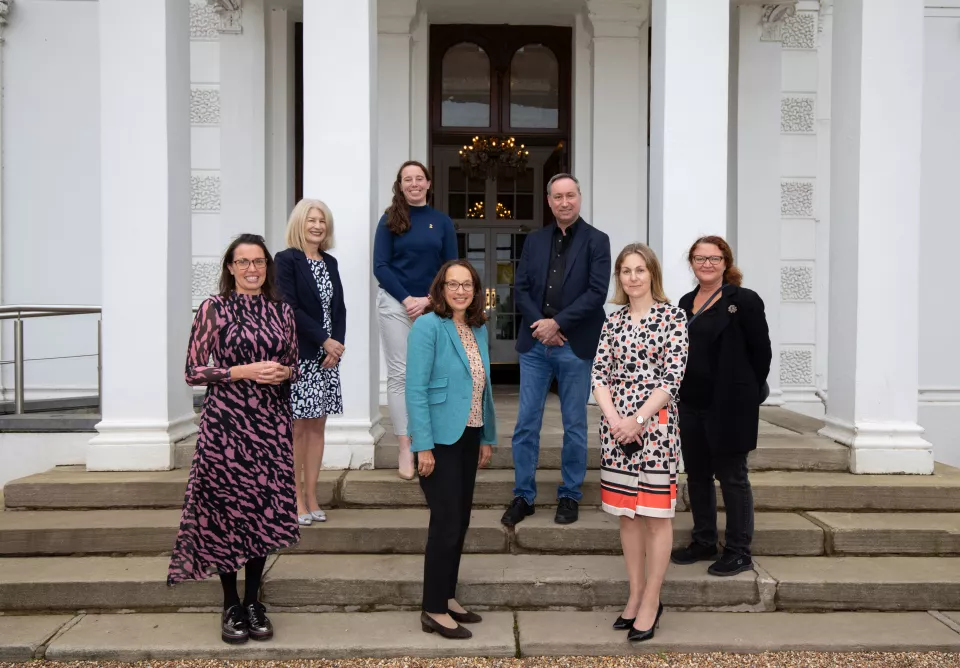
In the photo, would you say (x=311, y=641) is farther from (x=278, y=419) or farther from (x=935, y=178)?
(x=935, y=178)

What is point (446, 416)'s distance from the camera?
3.13 meters

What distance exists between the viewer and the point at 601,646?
324 centimetres

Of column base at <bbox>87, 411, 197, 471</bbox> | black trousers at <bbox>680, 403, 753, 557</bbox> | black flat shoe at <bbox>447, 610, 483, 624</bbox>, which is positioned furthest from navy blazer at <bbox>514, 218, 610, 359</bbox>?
column base at <bbox>87, 411, 197, 471</bbox>

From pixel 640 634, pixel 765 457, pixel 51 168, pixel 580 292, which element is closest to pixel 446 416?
pixel 640 634

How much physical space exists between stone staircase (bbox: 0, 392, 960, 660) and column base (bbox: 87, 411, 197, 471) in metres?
0.32

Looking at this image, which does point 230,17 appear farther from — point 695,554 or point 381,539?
point 695,554

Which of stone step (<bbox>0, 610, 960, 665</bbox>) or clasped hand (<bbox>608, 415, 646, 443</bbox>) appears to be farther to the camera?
stone step (<bbox>0, 610, 960, 665</bbox>)

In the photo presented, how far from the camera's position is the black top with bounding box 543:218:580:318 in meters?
4.25

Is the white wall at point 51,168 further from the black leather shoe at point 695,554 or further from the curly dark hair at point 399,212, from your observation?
the black leather shoe at point 695,554

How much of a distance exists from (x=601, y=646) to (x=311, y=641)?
4.48 ft

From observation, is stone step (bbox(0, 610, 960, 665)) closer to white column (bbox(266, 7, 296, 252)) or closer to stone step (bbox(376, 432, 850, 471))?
stone step (bbox(376, 432, 850, 471))

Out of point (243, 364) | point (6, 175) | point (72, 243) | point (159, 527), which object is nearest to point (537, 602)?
point (243, 364)

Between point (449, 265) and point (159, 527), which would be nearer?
point (449, 265)

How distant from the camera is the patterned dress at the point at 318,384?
13.3ft
